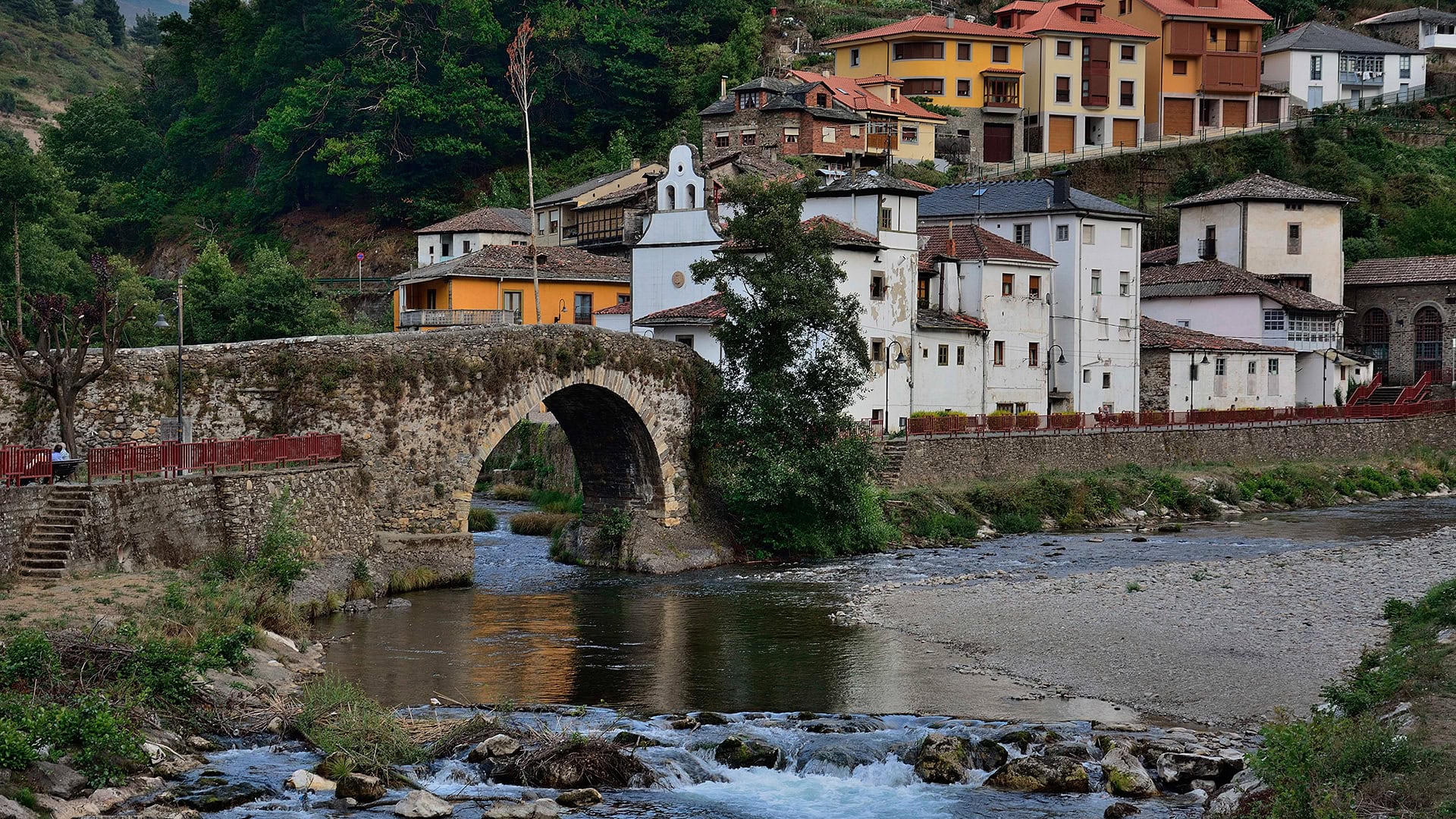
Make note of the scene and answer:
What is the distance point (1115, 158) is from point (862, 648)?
66.6 metres

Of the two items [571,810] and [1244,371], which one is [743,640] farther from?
[1244,371]

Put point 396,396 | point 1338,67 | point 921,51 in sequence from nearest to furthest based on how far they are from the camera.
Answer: point 396,396
point 921,51
point 1338,67

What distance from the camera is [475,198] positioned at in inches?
3317

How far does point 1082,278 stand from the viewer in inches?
2338

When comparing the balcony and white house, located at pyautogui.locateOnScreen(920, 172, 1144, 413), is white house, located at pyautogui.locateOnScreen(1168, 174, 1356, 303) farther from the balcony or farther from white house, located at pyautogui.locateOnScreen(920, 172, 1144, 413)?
the balcony

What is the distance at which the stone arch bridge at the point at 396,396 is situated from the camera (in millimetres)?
31859

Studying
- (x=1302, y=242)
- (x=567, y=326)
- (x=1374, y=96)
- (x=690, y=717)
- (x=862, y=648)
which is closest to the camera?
(x=690, y=717)

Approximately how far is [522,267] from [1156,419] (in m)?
24.2

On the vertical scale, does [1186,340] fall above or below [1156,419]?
above

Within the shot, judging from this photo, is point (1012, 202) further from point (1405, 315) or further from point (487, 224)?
point (487, 224)

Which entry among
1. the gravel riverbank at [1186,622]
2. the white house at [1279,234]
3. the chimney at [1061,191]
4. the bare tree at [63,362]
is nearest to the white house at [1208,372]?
the white house at [1279,234]

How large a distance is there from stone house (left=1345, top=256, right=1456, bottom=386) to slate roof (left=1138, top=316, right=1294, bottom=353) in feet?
30.5

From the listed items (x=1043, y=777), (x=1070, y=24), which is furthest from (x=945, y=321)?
(x=1070, y=24)

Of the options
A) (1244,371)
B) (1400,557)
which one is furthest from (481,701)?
(1244,371)
